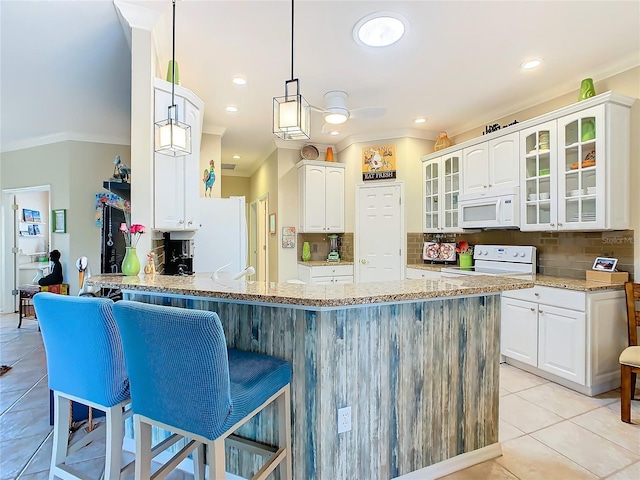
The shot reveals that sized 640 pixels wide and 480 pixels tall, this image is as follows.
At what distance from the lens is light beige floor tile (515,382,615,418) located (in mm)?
2432

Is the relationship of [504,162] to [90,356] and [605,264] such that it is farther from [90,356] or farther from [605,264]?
[90,356]

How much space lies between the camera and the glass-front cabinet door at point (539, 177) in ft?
10.0

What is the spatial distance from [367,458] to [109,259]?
2.27 meters

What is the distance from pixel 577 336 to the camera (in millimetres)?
2629

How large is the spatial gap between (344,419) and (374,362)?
0.29m

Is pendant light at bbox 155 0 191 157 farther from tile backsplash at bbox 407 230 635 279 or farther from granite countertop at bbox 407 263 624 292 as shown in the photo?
tile backsplash at bbox 407 230 635 279

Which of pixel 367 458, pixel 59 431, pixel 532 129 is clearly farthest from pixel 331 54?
pixel 59 431

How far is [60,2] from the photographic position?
2.07 metres

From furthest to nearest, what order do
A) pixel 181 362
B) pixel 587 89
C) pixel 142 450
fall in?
pixel 587 89 < pixel 142 450 < pixel 181 362

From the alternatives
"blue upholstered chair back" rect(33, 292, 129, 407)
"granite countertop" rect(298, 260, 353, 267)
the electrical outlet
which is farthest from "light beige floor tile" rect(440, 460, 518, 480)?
"granite countertop" rect(298, 260, 353, 267)

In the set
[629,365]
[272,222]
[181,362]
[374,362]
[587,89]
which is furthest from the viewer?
[272,222]

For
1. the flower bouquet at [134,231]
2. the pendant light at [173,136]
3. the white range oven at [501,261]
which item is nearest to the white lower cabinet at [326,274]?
the white range oven at [501,261]

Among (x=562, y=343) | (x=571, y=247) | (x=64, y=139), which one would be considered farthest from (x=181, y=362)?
(x=64, y=139)

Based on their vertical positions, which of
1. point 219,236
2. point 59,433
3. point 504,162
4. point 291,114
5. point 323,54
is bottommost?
point 59,433
